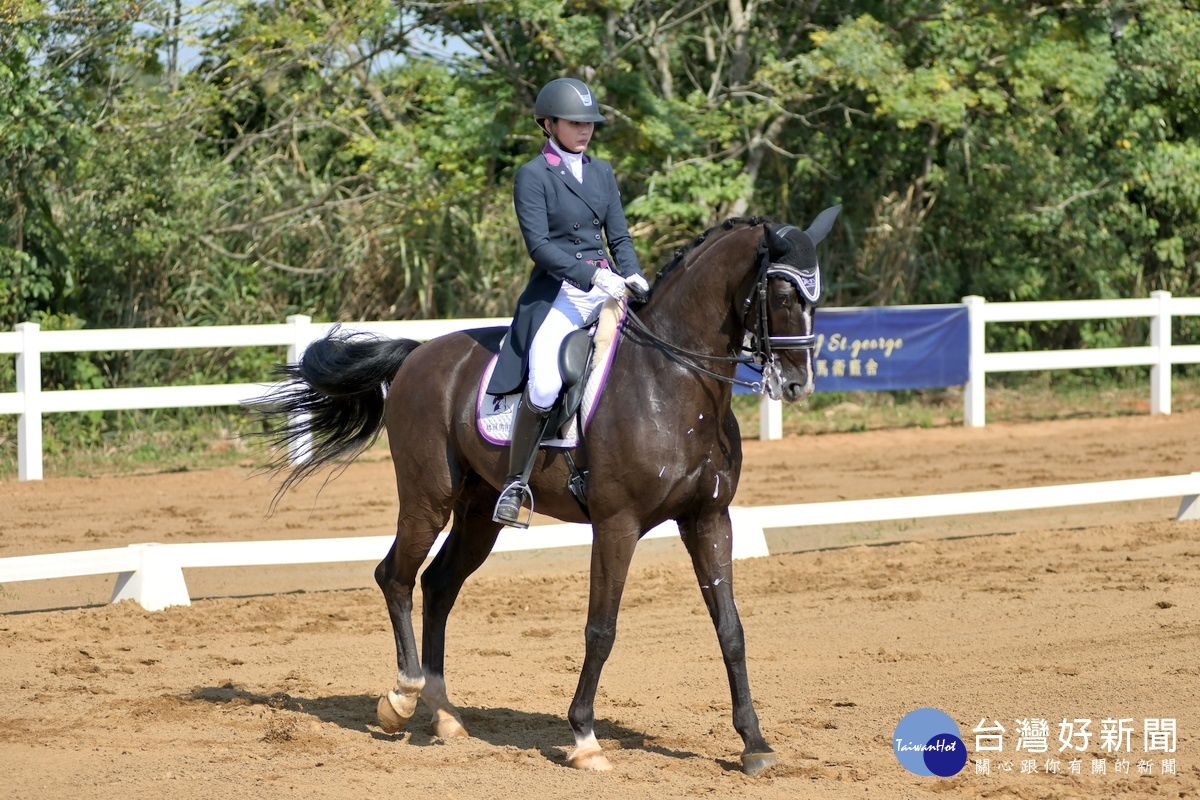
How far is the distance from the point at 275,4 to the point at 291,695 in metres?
11.0

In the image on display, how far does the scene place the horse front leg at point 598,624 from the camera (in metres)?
4.98

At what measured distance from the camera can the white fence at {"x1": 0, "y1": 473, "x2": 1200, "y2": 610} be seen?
7.50 metres

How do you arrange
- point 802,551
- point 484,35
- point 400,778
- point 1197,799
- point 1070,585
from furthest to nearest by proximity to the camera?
point 484,35 < point 802,551 < point 1070,585 < point 400,778 < point 1197,799

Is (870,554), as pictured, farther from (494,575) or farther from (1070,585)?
(494,575)

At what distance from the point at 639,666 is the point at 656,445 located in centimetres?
201

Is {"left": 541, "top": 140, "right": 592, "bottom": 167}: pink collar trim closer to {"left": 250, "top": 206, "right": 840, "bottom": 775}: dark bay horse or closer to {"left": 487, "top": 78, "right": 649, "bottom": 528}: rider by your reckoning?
{"left": 487, "top": 78, "right": 649, "bottom": 528}: rider

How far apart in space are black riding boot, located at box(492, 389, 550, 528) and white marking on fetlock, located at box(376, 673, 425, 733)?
82 centimetres

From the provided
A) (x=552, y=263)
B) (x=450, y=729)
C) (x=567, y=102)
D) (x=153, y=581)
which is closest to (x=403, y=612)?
(x=450, y=729)

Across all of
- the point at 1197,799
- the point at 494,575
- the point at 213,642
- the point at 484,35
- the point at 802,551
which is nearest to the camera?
the point at 1197,799

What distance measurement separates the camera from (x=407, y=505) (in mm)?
5777

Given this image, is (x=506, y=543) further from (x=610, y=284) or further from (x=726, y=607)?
(x=610, y=284)

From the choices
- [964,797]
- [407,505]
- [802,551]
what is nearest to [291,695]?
[407,505]

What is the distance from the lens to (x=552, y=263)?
16.8ft

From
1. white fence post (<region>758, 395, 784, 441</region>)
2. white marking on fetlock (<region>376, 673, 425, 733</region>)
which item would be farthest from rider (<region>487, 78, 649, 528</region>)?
white fence post (<region>758, 395, 784, 441</region>)
